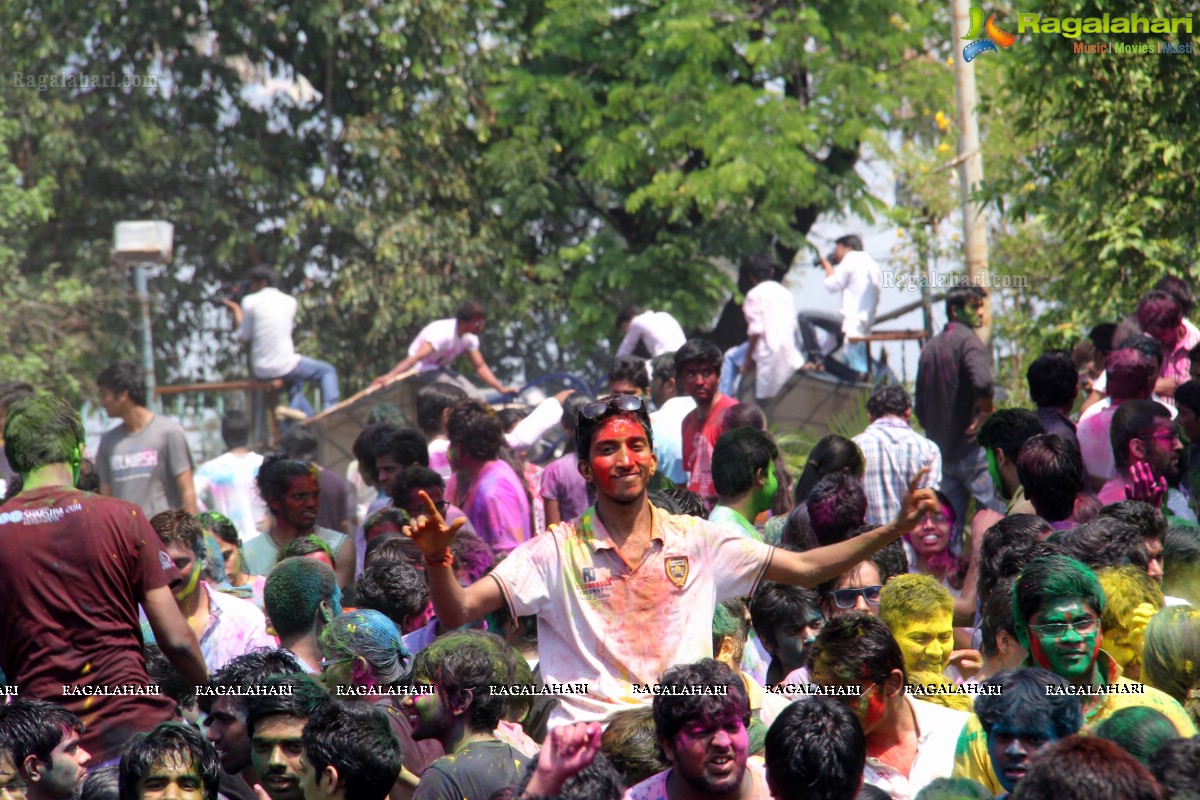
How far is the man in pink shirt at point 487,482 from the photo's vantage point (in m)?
7.48

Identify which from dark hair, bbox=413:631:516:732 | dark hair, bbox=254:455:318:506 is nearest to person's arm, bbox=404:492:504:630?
dark hair, bbox=413:631:516:732

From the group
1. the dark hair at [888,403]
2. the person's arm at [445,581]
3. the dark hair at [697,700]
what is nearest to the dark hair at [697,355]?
the dark hair at [888,403]

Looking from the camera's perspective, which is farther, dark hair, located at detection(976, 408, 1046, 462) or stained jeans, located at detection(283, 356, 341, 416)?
stained jeans, located at detection(283, 356, 341, 416)

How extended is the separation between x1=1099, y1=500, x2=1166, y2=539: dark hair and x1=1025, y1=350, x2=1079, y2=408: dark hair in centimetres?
183

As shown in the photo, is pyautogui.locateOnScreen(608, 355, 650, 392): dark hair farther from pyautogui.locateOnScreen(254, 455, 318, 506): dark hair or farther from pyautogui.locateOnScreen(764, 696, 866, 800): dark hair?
pyautogui.locateOnScreen(764, 696, 866, 800): dark hair

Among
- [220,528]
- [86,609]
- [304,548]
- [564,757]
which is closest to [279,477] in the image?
[220,528]

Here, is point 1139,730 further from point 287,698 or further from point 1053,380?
point 1053,380

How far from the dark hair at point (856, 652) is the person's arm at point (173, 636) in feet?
5.87

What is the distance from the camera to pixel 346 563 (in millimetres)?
6934

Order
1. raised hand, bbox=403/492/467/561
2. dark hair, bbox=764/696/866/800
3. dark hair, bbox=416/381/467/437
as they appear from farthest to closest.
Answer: dark hair, bbox=416/381/467/437 → raised hand, bbox=403/492/467/561 → dark hair, bbox=764/696/866/800

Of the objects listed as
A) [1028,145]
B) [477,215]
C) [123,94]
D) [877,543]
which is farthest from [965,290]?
[123,94]

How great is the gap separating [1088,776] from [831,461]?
4.00m

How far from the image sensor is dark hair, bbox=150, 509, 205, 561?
5.74 metres

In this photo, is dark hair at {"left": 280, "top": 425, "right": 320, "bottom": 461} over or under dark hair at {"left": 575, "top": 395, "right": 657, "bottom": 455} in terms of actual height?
under
